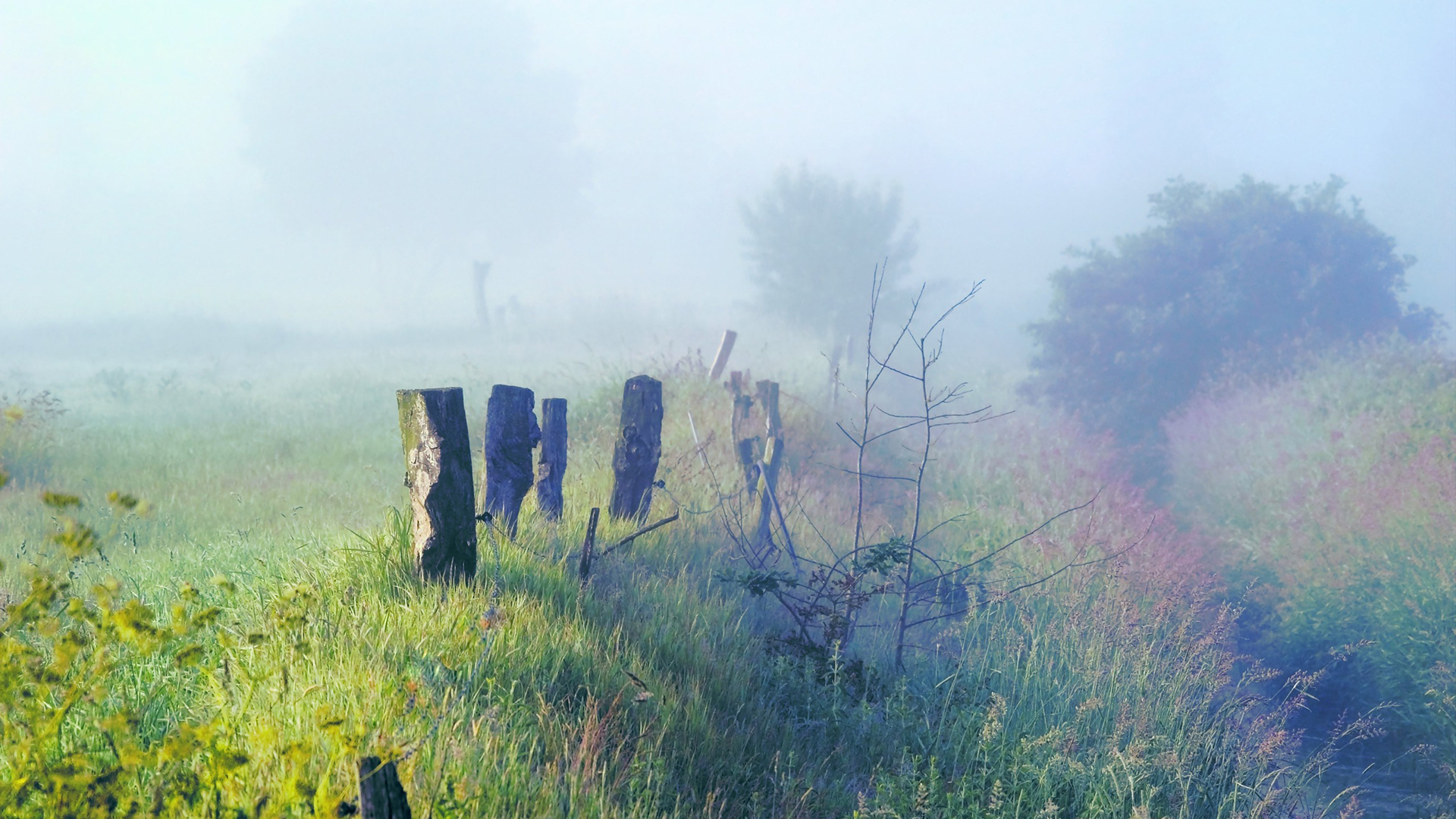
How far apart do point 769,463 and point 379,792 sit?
6.74 metres

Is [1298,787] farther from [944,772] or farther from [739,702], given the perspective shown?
[739,702]

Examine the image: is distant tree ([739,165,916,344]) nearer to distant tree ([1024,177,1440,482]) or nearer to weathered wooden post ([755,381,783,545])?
distant tree ([1024,177,1440,482])

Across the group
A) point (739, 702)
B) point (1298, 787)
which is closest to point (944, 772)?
point (739, 702)

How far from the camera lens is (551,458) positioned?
249 inches

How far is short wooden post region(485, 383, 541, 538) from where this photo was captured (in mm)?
5246

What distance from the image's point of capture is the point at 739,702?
13.5ft

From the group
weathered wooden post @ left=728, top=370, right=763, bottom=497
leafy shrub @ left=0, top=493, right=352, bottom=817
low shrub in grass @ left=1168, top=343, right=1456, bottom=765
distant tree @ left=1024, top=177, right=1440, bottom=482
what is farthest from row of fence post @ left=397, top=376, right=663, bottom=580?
distant tree @ left=1024, top=177, right=1440, bottom=482

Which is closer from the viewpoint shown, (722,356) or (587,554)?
(587,554)

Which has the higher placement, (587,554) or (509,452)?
(509,452)

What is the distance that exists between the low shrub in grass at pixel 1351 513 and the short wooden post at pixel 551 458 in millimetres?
5567

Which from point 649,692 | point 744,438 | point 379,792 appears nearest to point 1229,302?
point 744,438

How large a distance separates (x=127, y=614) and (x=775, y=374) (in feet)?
58.9

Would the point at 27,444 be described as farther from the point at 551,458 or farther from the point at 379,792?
the point at 379,792

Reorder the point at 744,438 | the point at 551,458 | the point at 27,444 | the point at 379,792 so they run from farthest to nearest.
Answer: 1. the point at 27,444
2. the point at 744,438
3. the point at 551,458
4. the point at 379,792
